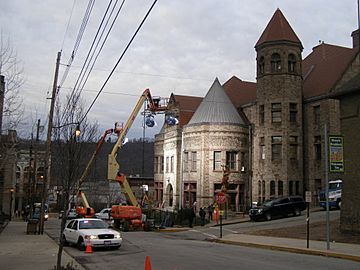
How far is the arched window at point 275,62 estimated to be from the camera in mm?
44344

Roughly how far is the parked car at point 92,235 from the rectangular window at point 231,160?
27.3m

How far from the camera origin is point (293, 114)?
146ft

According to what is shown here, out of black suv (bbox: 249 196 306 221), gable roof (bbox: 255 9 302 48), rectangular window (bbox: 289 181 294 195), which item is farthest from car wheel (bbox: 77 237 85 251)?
gable roof (bbox: 255 9 302 48)

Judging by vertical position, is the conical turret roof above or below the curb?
above

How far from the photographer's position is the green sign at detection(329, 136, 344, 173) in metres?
20.8

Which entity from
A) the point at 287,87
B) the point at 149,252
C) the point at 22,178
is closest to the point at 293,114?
the point at 287,87

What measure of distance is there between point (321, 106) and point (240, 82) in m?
19.0

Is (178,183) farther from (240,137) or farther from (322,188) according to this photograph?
(322,188)

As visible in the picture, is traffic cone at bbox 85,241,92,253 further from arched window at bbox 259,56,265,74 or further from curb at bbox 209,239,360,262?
arched window at bbox 259,56,265,74

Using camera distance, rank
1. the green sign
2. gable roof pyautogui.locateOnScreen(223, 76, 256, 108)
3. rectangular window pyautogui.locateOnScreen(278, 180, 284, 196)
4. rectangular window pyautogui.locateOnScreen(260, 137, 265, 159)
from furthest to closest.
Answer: gable roof pyautogui.locateOnScreen(223, 76, 256, 108)
rectangular window pyautogui.locateOnScreen(260, 137, 265, 159)
rectangular window pyautogui.locateOnScreen(278, 180, 284, 196)
the green sign

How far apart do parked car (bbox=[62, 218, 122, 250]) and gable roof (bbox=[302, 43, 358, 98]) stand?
2831 centimetres

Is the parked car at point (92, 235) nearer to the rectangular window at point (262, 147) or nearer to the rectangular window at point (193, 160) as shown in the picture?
the rectangular window at point (262, 147)

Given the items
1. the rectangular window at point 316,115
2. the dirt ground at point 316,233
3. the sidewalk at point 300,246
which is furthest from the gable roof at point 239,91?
the sidewalk at point 300,246

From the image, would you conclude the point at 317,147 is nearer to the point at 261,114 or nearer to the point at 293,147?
the point at 293,147
